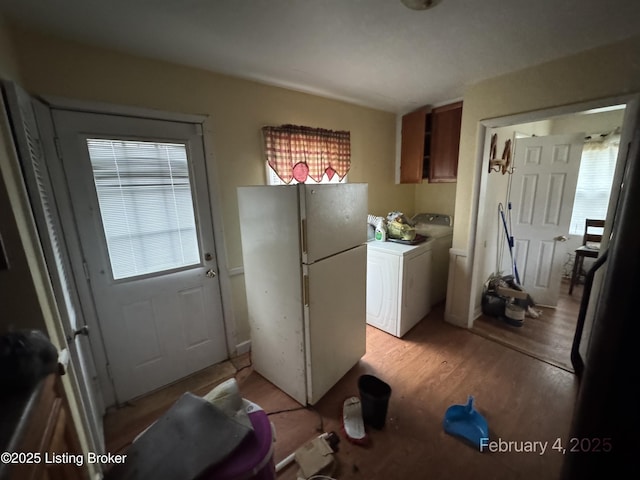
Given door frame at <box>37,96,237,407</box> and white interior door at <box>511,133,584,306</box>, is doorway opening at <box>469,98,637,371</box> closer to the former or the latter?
white interior door at <box>511,133,584,306</box>

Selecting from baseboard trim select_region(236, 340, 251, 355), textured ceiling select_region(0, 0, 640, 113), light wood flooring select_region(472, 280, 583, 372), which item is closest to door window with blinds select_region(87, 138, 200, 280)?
textured ceiling select_region(0, 0, 640, 113)

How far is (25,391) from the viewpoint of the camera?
25.2 inches

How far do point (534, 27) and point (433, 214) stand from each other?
2.14m

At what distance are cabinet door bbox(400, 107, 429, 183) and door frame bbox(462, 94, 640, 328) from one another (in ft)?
2.53

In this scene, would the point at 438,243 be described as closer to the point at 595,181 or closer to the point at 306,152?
the point at 306,152

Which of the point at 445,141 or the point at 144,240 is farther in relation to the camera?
the point at 445,141

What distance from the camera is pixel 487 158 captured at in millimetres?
2344

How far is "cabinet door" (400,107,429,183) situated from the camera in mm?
2947

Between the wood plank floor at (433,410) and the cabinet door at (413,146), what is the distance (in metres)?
1.91

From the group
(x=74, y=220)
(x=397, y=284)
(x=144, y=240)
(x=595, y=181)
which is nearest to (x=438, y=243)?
(x=397, y=284)

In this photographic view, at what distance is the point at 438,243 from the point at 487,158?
982 millimetres

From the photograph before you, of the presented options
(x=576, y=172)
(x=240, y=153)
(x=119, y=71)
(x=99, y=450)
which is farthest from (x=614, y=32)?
(x=99, y=450)

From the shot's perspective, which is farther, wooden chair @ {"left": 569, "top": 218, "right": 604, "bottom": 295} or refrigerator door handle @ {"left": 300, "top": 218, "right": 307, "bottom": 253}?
wooden chair @ {"left": 569, "top": 218, "right": 604, "bottom": 295}

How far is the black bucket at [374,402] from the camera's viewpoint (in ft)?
5.22
